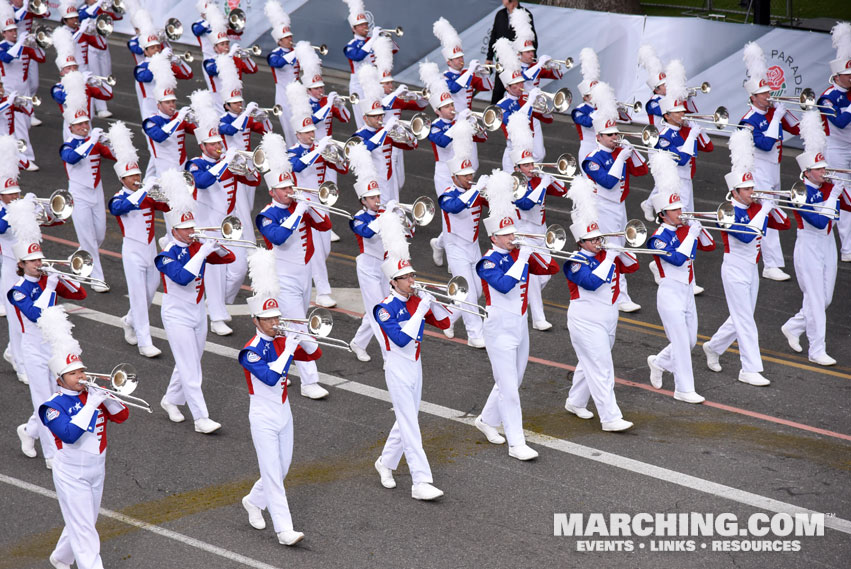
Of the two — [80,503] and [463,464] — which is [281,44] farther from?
[80,503]

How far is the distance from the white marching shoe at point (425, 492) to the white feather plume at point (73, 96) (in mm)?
6862

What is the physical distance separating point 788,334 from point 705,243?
1.85 metres

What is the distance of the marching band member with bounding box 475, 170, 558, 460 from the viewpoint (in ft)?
33.5

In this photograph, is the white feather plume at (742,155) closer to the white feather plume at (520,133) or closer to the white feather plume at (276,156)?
the white feather plume at (520,133)

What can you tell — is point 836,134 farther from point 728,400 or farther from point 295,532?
point 295,532

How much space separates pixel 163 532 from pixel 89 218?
559cm

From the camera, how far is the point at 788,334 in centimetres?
1274

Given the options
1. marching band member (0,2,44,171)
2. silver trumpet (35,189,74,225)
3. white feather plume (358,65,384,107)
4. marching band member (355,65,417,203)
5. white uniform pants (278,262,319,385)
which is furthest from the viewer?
marching band member (0,2,44,171)

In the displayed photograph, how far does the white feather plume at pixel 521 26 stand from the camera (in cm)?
1698

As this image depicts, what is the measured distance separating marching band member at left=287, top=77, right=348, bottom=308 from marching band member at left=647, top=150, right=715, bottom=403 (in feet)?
13.6

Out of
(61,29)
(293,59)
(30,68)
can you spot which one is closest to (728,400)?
(293,59)

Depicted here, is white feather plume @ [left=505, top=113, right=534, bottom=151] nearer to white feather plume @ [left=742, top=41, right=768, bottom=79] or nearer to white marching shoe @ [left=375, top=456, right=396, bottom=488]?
white feather plume @ [left=742, top=41, right=768, bottom=79]

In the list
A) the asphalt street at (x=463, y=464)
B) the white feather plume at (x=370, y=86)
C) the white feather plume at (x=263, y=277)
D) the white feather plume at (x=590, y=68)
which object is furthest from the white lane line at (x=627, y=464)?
the white feather plume at (x=590, y=68)

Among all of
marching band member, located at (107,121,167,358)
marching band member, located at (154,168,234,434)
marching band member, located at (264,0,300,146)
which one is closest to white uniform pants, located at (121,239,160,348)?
marching band member, located at (107,121,167,358)
